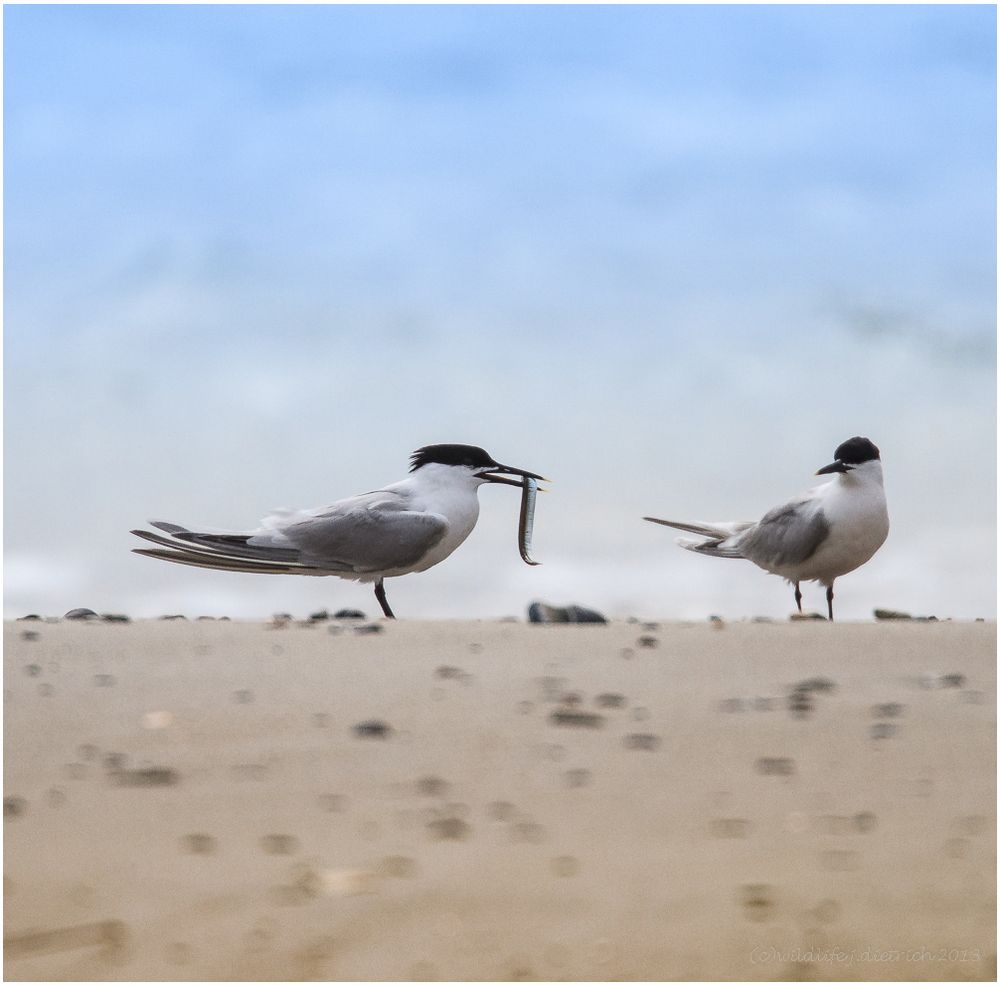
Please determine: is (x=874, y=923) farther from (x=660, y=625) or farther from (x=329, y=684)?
(x=660, y=625)

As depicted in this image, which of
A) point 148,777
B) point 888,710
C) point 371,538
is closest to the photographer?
point 148,777

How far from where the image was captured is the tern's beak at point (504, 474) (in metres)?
9.48

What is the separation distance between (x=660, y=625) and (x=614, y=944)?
3.80 meters

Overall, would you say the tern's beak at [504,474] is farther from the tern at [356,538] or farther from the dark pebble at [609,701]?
the dark pebble at [609,701]

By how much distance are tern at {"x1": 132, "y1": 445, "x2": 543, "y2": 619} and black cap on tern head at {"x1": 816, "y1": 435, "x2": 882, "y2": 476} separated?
2439 millimetres

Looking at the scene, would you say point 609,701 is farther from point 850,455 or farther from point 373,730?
point 850,455

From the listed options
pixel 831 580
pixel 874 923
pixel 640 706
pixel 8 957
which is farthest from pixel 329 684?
pixel 831 580

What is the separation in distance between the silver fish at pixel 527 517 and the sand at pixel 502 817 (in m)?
3.58

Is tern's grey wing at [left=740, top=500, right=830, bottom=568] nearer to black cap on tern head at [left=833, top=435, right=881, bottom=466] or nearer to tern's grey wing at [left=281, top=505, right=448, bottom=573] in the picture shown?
black cap on tern head at [left=833, top=435, right=881, bottom=466]

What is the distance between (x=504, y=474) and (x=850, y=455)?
2343 millimetres

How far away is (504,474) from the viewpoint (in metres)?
9.58

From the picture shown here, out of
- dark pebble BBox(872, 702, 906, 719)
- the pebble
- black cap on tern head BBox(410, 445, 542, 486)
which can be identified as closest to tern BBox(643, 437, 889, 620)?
black cap on tern head BBox(410, 445, 542, 486)

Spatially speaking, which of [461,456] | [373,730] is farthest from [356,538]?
[373,730]

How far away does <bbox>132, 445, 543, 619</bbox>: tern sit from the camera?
29.3ft
